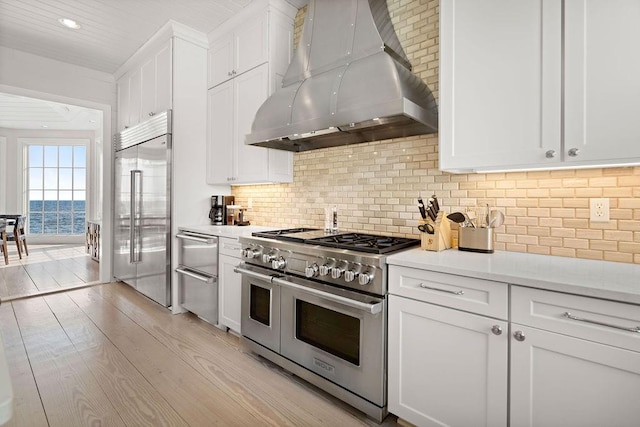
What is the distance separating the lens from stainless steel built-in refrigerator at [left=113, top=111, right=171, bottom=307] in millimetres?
3547

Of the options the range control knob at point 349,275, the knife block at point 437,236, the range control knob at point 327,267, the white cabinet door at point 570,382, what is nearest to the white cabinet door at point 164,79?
the range control knob at point 327,267

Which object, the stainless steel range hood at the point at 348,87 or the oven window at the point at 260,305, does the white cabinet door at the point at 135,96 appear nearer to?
the stainless steel range hood at the point at 348,87

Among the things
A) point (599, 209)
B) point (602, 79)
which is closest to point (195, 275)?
point (599, 209)

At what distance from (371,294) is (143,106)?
369 cm

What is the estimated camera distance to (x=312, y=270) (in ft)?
6.85

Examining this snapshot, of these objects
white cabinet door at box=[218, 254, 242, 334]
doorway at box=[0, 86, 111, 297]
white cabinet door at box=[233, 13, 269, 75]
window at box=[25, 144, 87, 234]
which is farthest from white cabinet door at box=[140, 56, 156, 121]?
window at box=[25, 144, 87, 234]

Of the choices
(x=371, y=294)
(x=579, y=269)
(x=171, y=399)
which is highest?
(x=579, y=269)

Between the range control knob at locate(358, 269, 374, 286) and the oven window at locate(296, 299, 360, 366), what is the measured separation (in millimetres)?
240

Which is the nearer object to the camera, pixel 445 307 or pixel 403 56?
pixel 445 307

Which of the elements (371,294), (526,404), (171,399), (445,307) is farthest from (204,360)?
(526,404)

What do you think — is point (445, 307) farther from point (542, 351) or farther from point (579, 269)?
point (579, 269)

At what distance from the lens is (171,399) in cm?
205

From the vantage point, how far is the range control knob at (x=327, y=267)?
199 centimetres

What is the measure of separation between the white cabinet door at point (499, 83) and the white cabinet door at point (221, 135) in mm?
2184
